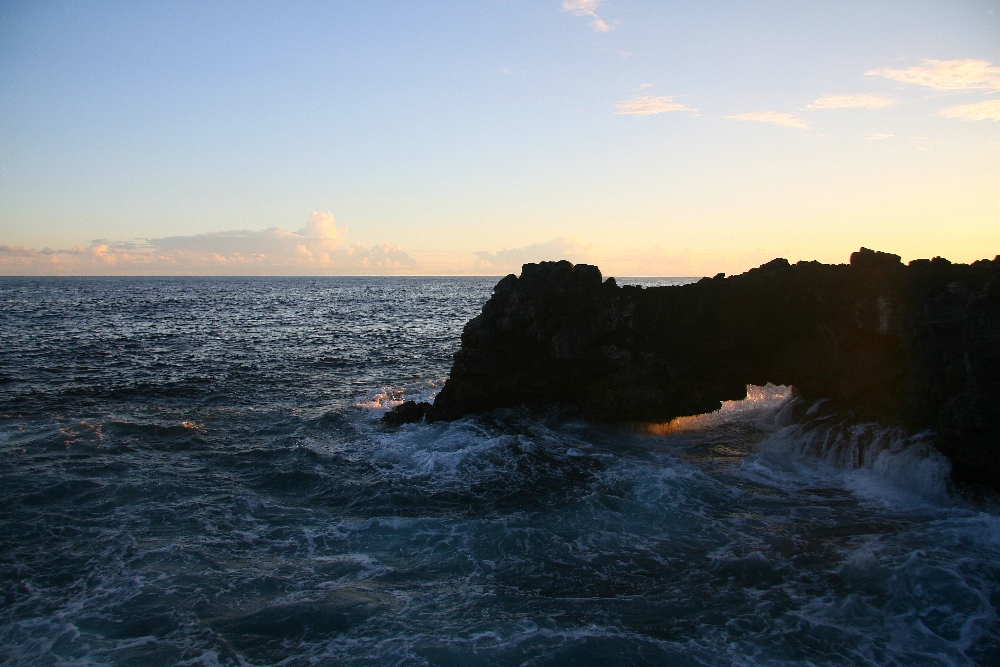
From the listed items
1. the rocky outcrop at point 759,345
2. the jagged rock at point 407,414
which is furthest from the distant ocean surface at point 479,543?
the rocky outcrop at point 759,345

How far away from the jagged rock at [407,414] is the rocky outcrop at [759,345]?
229 mm

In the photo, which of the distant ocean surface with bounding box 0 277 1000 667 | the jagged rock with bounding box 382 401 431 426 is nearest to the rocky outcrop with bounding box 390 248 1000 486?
the jagged rock with bounding box 382 401 431 426

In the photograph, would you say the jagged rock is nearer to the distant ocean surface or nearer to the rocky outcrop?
the rocky outcrop

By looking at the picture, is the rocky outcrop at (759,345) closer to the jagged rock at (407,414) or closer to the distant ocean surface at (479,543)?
the jagged rock at (407,414)

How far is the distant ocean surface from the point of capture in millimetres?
9391

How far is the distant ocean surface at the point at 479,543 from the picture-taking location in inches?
370

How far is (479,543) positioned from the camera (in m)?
12.8

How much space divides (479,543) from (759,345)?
38.9 feet

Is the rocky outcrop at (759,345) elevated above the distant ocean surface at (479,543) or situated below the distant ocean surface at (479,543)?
above

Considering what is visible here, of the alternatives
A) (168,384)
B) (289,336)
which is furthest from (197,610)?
(289,336)

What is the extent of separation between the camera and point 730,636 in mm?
9391

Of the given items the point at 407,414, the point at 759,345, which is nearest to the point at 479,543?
the point at 407,414

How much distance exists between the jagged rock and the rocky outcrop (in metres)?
0.23

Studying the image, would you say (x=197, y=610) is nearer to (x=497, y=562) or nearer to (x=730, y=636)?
(x=497, y=562)
